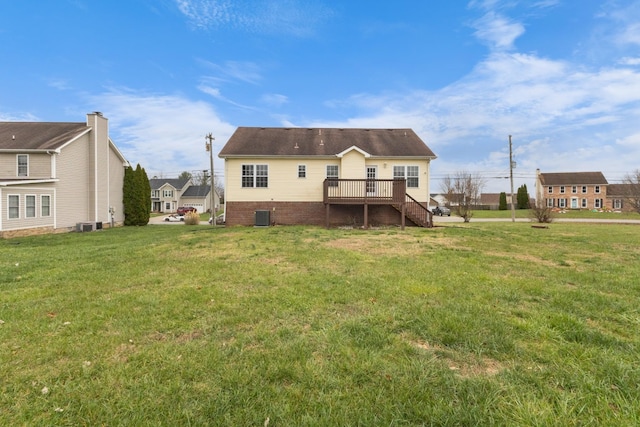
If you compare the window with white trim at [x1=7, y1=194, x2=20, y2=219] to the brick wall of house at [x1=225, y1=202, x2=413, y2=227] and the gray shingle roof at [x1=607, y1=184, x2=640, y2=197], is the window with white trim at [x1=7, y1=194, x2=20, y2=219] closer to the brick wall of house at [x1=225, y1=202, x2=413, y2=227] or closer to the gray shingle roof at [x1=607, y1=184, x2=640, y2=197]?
the brick wall of house at [x1=225, y1=202, x2=413, y2=227]

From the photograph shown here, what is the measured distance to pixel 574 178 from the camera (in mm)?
58281

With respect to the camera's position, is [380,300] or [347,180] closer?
[380,300]

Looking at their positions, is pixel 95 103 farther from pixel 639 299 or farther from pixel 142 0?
pixel 639 299

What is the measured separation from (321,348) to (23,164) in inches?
901

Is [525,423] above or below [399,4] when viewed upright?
below

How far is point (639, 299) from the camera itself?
14.6 feet

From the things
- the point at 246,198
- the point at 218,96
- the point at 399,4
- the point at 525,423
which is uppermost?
the point at 399,4

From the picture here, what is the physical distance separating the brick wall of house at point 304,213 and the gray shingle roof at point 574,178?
189ft

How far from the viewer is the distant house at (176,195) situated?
6206 centimetres

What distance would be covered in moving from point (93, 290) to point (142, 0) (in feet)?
42.2

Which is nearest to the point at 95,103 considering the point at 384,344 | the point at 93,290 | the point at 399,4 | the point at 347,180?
the point at 347,180

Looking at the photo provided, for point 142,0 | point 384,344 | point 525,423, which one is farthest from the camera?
point 142,0

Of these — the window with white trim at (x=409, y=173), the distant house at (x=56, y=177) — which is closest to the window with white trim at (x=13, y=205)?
the distant house at (x=56, y=177)

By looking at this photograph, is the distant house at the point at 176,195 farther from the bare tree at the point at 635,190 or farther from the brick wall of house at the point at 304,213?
the bare tree at the point at 635,190
